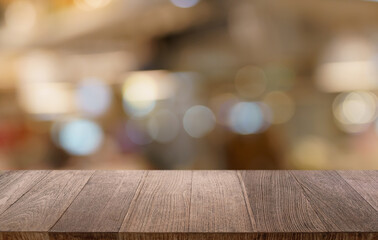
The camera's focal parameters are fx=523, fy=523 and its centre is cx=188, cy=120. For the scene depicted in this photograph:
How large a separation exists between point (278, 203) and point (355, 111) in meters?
2.20

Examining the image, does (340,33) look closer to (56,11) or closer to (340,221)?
(56,11)

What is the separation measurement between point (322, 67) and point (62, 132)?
139cm

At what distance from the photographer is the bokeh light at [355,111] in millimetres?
2709

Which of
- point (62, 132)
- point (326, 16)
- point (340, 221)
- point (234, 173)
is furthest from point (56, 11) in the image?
point (340, 221)

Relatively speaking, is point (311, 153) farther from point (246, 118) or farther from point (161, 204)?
point (161, 204)

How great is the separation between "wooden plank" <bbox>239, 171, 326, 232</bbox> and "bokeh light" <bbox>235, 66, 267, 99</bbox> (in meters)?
1.94

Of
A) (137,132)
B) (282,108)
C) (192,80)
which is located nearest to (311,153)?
(282,108)

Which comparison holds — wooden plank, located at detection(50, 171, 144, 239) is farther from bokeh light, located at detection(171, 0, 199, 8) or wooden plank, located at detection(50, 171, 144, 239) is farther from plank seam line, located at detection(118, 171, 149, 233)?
bokeh light, located at detection(171, 0, 199, 8)

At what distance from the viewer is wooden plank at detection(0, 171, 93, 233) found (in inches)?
24.7

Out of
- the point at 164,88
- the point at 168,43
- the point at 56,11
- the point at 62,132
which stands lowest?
the point at 62,132

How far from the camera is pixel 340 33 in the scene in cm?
280

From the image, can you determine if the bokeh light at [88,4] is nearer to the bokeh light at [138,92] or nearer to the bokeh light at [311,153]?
the bokeh light at [138,92]

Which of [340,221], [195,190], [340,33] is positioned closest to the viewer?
[340,221]

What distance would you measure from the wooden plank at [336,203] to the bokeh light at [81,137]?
71.8 inches
